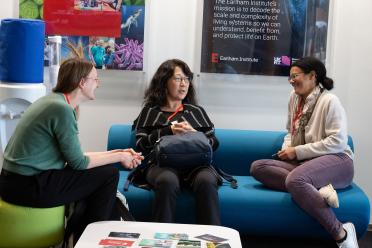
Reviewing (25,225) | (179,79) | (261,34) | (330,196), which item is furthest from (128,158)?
(261,34)

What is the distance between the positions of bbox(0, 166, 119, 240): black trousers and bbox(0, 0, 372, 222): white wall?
1.36 meters

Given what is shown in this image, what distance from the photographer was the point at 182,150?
3.52 meters

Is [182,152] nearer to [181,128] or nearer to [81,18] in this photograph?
[181,128]

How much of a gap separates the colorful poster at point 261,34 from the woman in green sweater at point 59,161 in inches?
57.2

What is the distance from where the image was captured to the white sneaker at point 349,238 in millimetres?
3348

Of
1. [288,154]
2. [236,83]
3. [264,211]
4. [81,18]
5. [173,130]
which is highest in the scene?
[81,18]

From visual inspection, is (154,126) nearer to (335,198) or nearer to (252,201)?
(252,201)

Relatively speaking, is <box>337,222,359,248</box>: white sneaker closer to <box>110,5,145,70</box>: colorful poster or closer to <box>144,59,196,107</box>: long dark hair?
<box>144,59,196,107</box>: long dark hair

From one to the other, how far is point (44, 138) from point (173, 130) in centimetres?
107

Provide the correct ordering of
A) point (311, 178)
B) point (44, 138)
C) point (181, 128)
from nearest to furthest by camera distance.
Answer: point (44, 138), point (311, 178), point (181, 128)

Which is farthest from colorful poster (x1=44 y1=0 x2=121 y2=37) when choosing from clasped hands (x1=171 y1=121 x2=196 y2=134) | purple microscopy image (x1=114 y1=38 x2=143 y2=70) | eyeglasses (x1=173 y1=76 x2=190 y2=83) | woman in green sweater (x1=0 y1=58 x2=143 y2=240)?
woman in green sweater (x1=0 y1=58 x2=143 y2=240)

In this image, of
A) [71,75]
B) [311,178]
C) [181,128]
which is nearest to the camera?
[71,75]

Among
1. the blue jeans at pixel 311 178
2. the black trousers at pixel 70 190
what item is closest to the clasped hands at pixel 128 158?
the black trousers at pixel 70 190

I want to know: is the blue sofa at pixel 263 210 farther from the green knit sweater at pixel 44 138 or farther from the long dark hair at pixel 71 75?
the long dark hair at pixel 71 75
